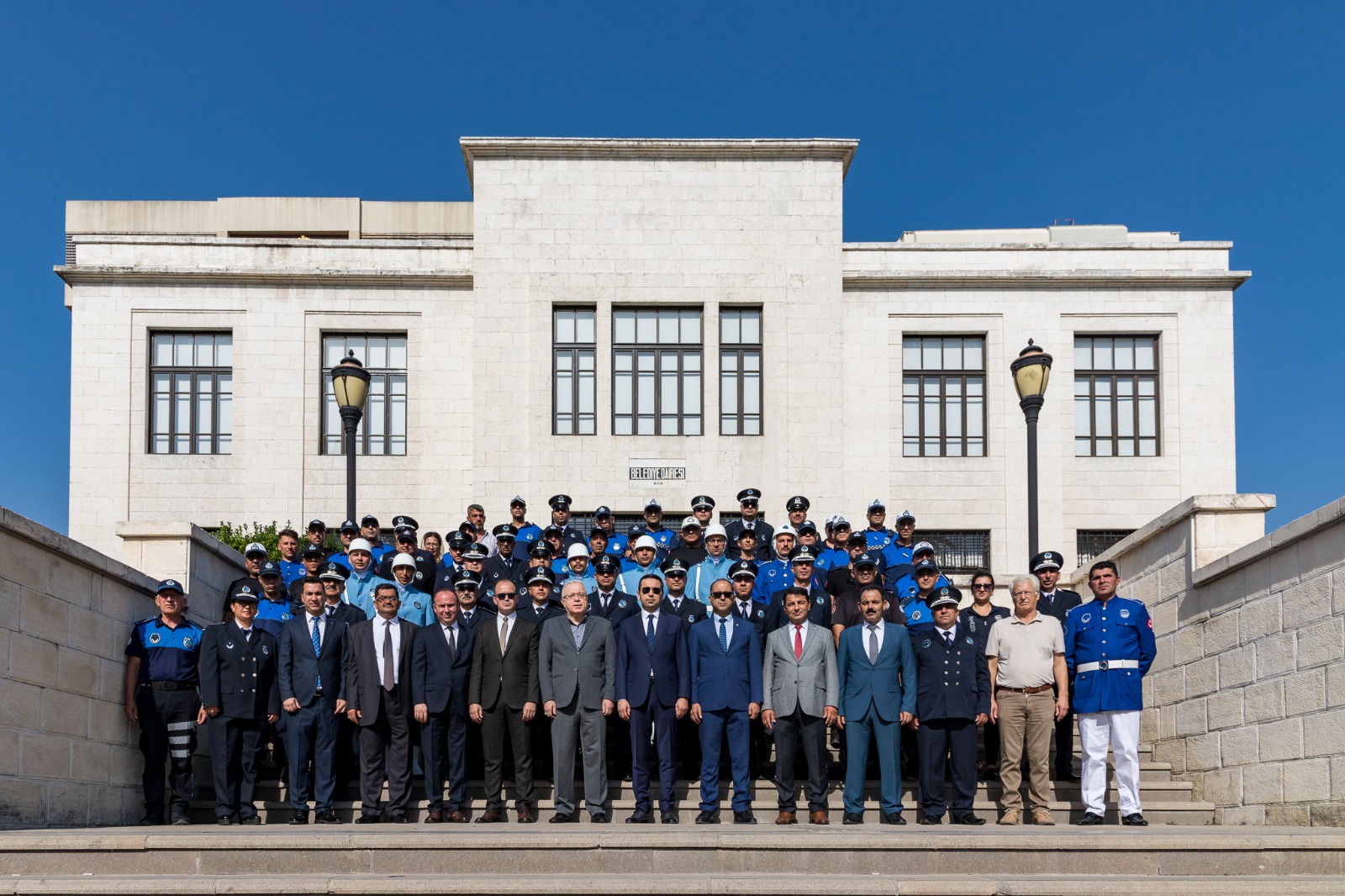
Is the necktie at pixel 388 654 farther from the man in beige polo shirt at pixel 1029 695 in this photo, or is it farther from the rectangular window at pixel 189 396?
the rectangular window at pixel 189 396

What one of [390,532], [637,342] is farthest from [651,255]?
[390,532]

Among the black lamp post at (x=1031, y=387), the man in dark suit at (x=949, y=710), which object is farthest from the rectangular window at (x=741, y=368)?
the man in dark suit at (x=949, y=710)

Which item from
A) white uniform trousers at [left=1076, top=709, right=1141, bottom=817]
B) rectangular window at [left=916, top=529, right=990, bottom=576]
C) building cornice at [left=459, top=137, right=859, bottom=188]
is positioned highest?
building cornice at [left=459, top=137, right=859, bottom=188]

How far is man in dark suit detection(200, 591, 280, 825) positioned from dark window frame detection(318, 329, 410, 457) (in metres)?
14.1

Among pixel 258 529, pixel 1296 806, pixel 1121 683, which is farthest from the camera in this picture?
pixel 258 529

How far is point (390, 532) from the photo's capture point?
83.5 ft

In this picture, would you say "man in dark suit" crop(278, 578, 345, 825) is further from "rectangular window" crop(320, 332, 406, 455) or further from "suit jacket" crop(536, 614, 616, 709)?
"rectangular window" crop(320, 332, 406, 455)

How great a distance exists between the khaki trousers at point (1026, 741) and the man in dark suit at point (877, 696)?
30.4 inches

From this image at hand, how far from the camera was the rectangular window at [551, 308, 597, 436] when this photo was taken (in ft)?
82.7

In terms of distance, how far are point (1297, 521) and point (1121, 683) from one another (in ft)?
5.78

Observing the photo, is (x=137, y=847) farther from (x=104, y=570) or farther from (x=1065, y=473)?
(x=1065, y=473)

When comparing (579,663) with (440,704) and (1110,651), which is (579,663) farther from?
(1110,651)

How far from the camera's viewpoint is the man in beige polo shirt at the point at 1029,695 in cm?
1083

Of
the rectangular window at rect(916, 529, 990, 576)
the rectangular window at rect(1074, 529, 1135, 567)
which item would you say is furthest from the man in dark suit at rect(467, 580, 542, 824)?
the rectangular window at rect(1074, 529, 1135, 567)
